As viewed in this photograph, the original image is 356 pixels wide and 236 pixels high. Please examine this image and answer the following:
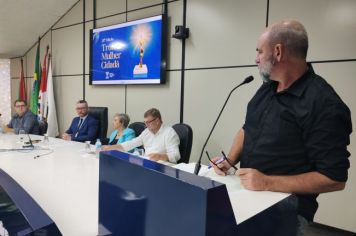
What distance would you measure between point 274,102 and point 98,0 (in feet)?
14.1

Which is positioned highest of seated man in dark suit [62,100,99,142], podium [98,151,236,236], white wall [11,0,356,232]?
white wall [11,0,356,232]

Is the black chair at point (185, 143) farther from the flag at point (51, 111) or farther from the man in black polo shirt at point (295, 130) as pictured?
the flag at point (51, 111)

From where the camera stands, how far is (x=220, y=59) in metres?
3.22

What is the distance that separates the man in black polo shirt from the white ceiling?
4.83 metres

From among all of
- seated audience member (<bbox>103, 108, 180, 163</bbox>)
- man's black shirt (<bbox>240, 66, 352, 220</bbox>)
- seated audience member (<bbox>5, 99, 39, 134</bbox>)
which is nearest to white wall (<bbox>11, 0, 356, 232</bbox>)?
seated audience member (<bbox>103, 108, 180, 163</bbox>)

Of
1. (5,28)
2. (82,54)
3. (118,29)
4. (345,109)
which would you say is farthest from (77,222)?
(5,28)

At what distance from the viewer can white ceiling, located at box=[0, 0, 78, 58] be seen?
4.84 m

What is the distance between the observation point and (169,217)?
676 millimetres

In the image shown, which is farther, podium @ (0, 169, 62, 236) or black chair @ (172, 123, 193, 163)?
black chair @ (172, 123, 193, 163)

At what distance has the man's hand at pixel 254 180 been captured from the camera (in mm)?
1096

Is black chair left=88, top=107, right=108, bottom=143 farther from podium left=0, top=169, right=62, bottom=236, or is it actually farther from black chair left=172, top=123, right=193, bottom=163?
podium left=0, top=169, right=62, bottom=236

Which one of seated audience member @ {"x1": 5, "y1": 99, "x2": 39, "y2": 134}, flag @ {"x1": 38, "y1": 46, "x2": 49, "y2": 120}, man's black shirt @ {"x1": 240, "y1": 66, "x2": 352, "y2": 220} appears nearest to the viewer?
man's black shirt @ {"x1": 240, "y1": 66, "x2": 352, "y2": 220}

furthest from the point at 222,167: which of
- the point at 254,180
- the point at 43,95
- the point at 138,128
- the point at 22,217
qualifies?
the point at 43,95

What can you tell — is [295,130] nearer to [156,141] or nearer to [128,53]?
[156,141]
